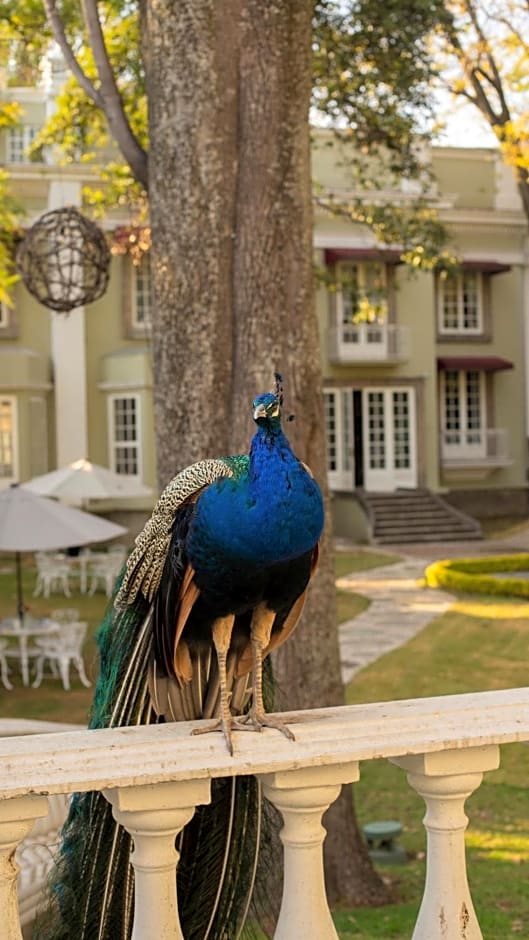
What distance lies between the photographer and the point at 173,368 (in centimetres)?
459

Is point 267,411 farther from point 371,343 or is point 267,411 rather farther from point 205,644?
point 371,343

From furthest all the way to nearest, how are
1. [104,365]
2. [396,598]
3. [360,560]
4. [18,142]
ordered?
[18,142] → [104,365] → [360,560] → [396,598]

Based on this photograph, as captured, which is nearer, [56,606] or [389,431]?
[56,606]

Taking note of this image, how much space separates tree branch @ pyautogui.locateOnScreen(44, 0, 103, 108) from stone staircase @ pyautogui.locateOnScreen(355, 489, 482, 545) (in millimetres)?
16590

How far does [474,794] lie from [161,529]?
15.8 ft

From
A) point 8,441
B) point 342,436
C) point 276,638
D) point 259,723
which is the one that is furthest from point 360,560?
point 259,723

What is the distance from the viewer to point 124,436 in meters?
23.6

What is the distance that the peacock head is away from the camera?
227 centimetres

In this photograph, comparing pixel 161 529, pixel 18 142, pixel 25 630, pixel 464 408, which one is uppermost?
pixel 18 142

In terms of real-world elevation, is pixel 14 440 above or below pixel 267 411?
below

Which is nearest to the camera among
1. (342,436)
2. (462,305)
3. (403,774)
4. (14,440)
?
(403,774)

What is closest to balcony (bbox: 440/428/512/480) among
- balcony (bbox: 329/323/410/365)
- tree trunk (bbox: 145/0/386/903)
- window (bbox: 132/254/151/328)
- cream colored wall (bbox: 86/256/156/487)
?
balcony (bbox: 329/323/410/365)

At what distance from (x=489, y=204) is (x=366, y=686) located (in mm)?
19282

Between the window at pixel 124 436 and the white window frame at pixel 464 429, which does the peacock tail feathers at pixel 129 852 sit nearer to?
the window at pixel 124 436
